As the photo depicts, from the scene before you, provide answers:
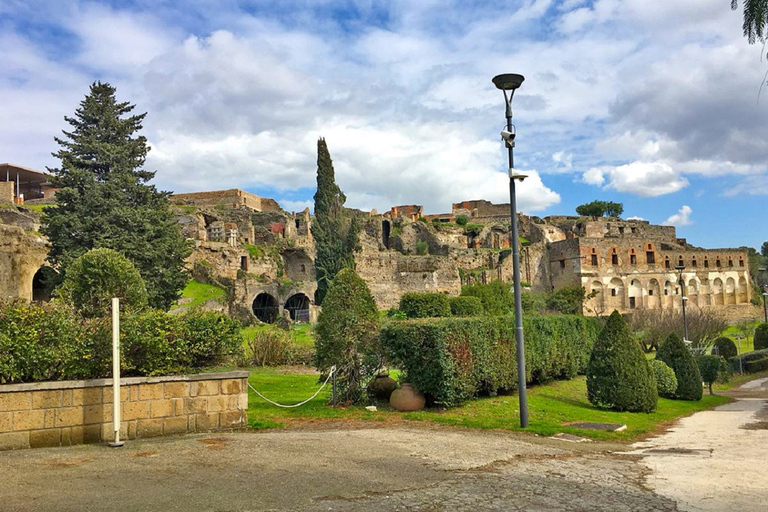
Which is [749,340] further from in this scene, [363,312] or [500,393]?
[363,312]

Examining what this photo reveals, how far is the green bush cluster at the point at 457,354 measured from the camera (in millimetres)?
13336

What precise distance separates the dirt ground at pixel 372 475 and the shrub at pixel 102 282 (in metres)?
8.39

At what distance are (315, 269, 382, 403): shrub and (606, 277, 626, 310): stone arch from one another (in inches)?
2200

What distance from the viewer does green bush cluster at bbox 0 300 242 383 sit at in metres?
8.36

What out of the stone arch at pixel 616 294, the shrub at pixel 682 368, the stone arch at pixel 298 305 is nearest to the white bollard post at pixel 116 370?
the shrub at pixel 682 368

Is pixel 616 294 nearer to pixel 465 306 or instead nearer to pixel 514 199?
pixel 465 306

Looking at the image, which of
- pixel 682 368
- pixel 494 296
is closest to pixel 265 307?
pixel 494 296

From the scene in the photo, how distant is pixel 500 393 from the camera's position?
16500mm

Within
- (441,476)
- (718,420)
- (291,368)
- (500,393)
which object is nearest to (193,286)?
(291,368)

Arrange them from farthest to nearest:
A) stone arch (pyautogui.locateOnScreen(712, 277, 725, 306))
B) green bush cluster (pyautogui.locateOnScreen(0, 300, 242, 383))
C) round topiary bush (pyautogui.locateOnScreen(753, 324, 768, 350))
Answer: stone arch (pyautogui.locateOnScreen(712, 277, 725, 306)) < round topiary bush (pyautogui.locateOnScreen(753, 324, 768, 350)) < green bush cluster (pyautogui.locateOnScreen(0, 300, 242, 383))

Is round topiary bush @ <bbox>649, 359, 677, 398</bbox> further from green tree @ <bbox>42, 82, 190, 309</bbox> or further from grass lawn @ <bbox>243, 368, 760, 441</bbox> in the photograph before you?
green tree @ <bbox>42, 82, 190, 309</bbox>

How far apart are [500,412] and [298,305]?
35304 millimetres

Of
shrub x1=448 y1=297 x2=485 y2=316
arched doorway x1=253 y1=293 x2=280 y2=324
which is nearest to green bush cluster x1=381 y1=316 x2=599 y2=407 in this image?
shrub x1=448 y1=297 x2=485 y2=316

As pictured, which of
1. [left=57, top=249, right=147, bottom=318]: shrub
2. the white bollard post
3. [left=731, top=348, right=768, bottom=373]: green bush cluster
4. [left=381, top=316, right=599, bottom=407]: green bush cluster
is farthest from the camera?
[left=731, top=348, right=768, bottom=373]: green bush cluster
